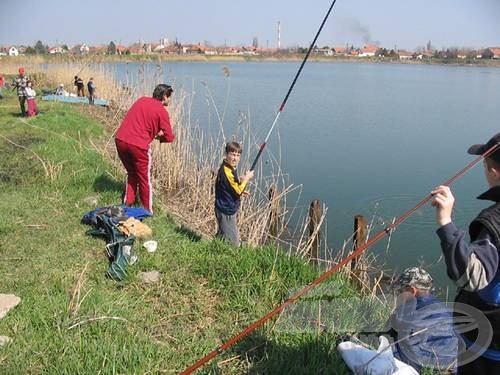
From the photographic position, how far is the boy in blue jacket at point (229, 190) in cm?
422

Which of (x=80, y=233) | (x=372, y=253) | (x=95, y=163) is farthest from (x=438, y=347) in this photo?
(x=95, y=163)

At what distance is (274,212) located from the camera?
6445 millimetres

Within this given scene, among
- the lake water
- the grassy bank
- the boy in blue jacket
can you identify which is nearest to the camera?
the grassy bank

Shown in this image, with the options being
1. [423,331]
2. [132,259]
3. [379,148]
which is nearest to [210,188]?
[132,259]

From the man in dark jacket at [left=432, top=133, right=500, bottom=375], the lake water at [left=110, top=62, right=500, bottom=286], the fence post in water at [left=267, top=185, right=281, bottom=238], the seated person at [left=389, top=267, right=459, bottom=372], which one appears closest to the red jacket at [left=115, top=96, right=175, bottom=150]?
the fence post in water at [left=267, top=185, right=281, bottom=238]

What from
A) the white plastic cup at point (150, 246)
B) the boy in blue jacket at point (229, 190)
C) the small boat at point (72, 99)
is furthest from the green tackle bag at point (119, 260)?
the small boat at point (72, 99)

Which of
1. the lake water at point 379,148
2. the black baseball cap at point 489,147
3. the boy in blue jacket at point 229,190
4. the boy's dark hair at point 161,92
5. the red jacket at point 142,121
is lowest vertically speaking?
the lake water at point 379,148

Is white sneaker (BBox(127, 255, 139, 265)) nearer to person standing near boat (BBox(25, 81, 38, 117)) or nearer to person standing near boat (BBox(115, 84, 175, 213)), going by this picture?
person standing near boat (BBox(115, 84, 175, 213))

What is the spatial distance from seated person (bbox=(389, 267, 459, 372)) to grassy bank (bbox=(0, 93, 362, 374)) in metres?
0.39

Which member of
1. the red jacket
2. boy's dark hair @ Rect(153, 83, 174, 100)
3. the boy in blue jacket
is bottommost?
the boy in blue jacket

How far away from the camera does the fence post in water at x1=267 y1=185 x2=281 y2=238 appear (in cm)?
623

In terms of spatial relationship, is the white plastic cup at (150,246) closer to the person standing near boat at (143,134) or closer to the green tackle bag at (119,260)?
the green tackle bag at (119,260)

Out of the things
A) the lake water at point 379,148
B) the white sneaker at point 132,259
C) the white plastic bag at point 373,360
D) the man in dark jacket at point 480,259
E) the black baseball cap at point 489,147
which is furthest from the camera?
the lake water at point 379,148

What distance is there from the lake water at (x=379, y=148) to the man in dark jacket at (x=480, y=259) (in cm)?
442
